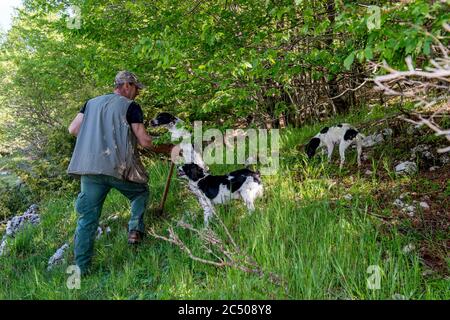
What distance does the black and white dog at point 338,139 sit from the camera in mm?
5691

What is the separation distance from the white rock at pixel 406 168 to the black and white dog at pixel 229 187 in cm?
190

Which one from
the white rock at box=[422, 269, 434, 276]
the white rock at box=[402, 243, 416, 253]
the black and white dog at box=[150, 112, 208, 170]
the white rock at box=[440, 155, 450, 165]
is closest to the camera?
the white rock at box=[422, 269, 434, 276]

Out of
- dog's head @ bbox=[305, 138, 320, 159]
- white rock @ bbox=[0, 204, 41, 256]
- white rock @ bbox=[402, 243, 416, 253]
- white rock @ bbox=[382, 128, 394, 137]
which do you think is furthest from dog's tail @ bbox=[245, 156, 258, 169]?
white rock @ bbox=[0, 204, 41, 256]

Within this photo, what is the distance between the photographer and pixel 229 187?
4.82 metres

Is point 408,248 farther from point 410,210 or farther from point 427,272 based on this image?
point 410,210

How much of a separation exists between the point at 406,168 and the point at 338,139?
1043 millimetres

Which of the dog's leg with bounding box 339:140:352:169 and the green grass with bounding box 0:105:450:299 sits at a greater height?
the dog's leg with bounding box 339:140:352:169

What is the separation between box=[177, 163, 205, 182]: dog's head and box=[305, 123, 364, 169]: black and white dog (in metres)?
1.95

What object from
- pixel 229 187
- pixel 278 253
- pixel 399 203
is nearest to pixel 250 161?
pixel 229 187

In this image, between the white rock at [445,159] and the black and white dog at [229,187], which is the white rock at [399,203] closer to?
the white rock at [445,159]

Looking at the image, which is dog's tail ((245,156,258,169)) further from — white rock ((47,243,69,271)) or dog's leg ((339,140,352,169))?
white rock ((47,243,69,271))

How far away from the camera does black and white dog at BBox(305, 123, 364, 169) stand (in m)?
5.69

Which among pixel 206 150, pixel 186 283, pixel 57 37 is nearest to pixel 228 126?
pixel 206 150

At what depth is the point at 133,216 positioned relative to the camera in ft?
15.8
